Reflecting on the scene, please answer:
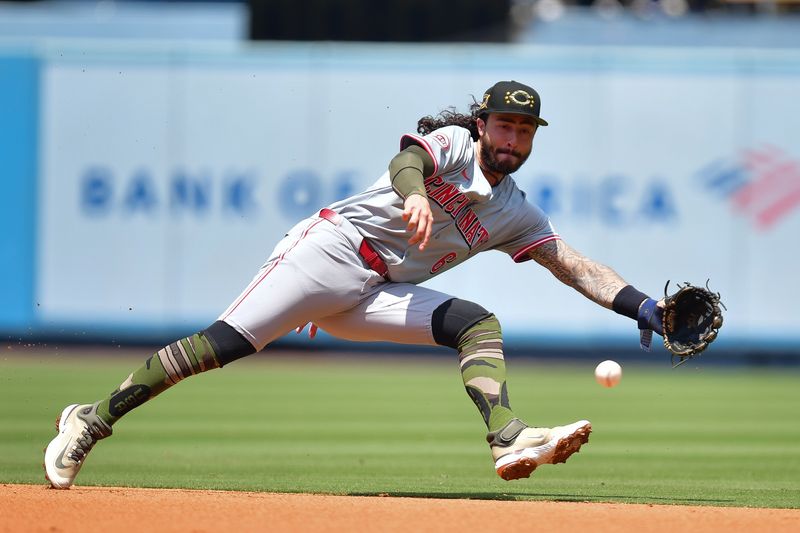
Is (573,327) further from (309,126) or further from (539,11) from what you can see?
(539,11)

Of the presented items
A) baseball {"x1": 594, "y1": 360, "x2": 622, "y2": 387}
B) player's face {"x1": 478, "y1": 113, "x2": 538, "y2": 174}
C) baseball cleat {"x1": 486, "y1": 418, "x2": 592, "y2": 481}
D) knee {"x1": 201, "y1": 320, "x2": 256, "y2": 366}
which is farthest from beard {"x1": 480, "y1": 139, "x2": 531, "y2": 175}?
knee {"x1": 201, "y1": 320, "x2": 256, "y2": 366}

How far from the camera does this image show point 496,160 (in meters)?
5.71

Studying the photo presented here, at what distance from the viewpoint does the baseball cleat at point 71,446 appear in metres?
5.59

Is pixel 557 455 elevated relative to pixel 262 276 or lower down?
lower down

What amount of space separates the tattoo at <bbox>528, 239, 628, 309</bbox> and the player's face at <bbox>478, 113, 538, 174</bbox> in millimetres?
570

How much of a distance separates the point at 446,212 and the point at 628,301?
0.95 meters

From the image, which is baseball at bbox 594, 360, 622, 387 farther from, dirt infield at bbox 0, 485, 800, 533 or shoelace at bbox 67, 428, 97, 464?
shoelace at bbox 67, 428, 97, 464

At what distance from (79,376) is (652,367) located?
7.23 m

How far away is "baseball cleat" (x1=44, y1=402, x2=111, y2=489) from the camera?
18.3 ft

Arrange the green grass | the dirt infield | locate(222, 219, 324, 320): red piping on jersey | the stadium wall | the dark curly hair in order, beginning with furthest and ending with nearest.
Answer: the stadium wall, the green grass, the dark curly hair, locate(222, 219, 324, 320): red piping on jersey, the dirt infield

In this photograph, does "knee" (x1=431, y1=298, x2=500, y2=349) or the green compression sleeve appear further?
"knee" (x1=431, y1=298, x2=500, y2=349)

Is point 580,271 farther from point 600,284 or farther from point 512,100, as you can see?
point 512,100

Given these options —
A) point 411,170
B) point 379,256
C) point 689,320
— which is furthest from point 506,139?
point 689,320

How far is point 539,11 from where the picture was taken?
21.0 m
